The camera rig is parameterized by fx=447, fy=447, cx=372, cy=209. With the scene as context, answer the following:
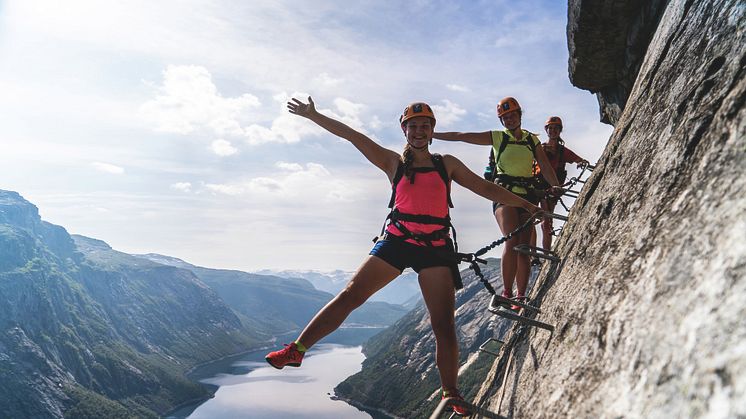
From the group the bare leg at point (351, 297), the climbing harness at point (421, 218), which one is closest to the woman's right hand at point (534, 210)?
the climbing harness at point (421, 218)

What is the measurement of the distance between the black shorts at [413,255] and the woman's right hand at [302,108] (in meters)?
2.40

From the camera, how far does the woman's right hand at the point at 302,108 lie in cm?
711

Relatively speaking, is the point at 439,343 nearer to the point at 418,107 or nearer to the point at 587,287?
the point at 587,287

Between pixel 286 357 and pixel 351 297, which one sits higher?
pixel 351 297

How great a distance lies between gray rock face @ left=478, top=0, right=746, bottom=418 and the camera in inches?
107

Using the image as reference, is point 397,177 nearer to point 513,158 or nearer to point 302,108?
point 302,108

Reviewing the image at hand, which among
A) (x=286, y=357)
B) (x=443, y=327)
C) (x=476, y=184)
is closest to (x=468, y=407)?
(x=443, y=327)

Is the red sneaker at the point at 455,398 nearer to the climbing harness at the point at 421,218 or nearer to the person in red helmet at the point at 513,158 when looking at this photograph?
the climbing harness at the point at 421,218

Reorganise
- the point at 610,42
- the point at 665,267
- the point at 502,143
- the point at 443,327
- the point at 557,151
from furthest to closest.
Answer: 1. the point at 610,42
2. the point at 557,151
3. the point at 502,143
4. the point at 443,327
5. the point at 665,267

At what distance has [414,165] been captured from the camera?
680 cm

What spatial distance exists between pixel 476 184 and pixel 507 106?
3366 mm

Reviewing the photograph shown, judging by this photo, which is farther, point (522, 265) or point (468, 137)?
point (468, 137)

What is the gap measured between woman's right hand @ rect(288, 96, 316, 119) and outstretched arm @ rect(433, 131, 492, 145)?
3383mm

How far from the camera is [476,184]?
22.8 ft
